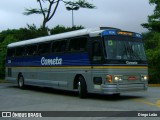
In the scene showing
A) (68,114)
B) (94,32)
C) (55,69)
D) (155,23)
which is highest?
(155,23)

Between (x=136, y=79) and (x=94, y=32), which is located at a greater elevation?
(x=94, y=32)

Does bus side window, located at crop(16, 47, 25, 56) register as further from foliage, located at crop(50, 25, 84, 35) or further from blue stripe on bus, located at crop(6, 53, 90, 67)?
foliage, located at crop(50, 25, 84, 35)

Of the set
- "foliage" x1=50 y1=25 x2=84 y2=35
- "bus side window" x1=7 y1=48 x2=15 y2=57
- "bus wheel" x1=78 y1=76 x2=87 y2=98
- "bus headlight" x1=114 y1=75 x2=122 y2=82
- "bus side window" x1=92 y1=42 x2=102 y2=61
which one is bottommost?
"bus wheel" x1=78 y1=76 x2=87 y2=98

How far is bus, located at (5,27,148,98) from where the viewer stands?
1753 centimetres

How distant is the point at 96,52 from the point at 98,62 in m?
0.47

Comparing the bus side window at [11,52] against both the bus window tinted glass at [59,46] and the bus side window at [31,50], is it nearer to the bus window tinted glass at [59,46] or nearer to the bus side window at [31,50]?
the bus side window at [31,50]

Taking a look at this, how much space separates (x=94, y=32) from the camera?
1834 cm

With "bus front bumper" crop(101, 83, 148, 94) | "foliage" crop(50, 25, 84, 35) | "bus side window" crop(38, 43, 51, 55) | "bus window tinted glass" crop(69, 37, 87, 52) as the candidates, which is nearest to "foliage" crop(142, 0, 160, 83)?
"foliage" crop(50, 25, 84, 35)

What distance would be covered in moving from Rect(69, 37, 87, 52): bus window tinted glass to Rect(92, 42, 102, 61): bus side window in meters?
0.81

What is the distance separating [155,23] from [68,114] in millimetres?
31249

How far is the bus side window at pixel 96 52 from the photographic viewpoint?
17797 mm

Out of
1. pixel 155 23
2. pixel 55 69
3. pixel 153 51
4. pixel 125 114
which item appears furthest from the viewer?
pixel 155 23

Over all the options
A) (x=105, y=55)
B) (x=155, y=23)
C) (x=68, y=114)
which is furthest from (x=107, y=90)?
(x=155, y=23)

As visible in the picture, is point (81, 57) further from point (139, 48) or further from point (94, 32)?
point (139, 48)
